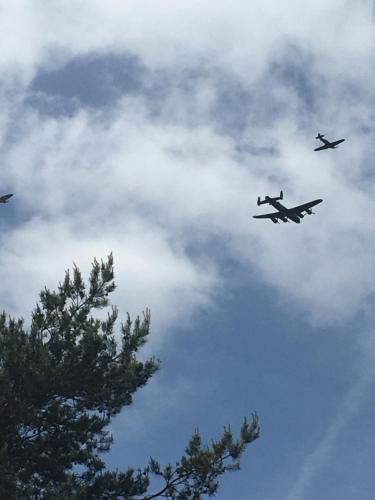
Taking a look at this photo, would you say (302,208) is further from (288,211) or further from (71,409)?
(71,409)

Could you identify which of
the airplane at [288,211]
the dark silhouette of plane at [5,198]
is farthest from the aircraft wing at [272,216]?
the dark silhouette of plane at [5,198]

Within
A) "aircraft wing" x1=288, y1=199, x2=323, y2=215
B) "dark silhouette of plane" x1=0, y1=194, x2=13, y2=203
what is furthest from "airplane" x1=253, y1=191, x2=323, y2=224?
"dark silhouette of plane" x1=0, y1=194, x2=13, y2=203

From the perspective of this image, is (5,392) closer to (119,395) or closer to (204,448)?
(119,395)

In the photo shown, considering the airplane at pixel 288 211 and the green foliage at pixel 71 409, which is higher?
the airplane at pixel 288 211

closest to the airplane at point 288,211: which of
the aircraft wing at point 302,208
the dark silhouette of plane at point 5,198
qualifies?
the aircraft wing at point 302,208

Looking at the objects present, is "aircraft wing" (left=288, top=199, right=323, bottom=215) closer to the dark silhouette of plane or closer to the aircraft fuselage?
the aircraft fuselage

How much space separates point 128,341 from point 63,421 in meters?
3.43

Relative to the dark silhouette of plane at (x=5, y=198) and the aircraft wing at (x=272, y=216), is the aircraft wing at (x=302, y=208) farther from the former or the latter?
the dark silhouette of plane at (x=5, y=198)

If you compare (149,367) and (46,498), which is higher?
(149,367)

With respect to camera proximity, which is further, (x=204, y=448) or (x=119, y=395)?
(x=119, y=395)

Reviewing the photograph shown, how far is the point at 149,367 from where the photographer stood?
79.6 feet

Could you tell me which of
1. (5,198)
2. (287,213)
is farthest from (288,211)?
(5,198)

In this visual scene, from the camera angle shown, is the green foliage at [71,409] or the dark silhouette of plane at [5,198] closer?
the green foliage at [71,409]

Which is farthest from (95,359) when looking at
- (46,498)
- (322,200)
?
(322,200)
